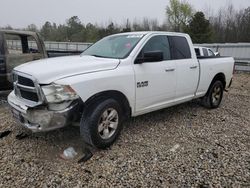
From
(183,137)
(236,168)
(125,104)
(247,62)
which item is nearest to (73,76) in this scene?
(125,104)

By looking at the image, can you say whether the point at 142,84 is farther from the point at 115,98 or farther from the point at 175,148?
the point at 175,148

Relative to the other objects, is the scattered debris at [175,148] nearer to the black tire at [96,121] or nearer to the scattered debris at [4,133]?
the black tire at [96,121]

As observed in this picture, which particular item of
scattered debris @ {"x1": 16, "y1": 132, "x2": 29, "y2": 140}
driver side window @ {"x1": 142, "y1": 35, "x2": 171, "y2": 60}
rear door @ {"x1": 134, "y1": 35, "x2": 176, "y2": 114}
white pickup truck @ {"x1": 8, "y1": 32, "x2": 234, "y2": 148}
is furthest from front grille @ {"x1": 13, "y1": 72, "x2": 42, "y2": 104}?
driver side window @ {"x1": 142, "y1": 35, "x2": 171, "y2": 60}

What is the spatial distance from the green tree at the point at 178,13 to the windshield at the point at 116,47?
4548 cm

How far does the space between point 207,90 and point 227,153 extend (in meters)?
2.38

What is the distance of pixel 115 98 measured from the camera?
146 inches

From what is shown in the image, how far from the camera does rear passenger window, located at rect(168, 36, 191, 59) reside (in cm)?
478

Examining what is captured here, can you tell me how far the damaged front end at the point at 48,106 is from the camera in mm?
3096

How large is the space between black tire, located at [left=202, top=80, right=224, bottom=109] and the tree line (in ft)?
55.7

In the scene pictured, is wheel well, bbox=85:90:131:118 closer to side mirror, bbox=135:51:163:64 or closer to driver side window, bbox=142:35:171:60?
side mirror, bbox=135:51:163:64

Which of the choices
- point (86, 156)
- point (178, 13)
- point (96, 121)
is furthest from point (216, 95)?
point (178, 13)

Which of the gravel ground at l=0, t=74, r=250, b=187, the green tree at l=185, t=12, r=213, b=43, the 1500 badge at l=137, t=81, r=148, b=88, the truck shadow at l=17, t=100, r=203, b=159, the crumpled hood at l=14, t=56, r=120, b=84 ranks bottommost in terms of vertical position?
the gravel ground at l=0, t=74, r=250, b=187

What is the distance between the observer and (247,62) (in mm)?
14414

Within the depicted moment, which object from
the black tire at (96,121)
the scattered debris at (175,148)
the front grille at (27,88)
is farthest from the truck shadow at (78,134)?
the front grille at (27,88)
